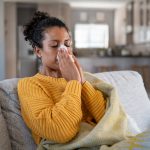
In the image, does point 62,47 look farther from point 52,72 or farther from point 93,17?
point 93,17

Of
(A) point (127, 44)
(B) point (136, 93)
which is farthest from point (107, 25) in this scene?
(B) point (136, 93)

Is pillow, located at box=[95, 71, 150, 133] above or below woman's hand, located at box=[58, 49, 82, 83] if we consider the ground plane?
below

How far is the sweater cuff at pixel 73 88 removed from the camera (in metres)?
1.08

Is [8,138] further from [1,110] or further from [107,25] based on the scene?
[107,25]

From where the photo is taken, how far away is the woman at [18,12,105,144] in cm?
103

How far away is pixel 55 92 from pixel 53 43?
0.21 m

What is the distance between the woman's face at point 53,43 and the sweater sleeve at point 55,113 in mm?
182

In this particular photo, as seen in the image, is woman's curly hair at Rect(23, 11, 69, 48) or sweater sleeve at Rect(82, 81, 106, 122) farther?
woman's curly hair at Rect(23, 11, 69, 48)

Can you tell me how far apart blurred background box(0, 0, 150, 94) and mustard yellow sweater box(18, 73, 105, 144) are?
12.1 feet

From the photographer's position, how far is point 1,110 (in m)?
1.22

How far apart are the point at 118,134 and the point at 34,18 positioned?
667 mm

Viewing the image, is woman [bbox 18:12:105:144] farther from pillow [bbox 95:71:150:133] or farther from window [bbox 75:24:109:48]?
window [bbox 75:24:109:48]

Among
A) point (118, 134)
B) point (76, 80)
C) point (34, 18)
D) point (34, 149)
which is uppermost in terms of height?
point (34, 18)

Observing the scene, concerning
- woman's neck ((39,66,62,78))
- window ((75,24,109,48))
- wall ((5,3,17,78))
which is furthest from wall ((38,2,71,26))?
woman's neck ((39,66,62,78))
